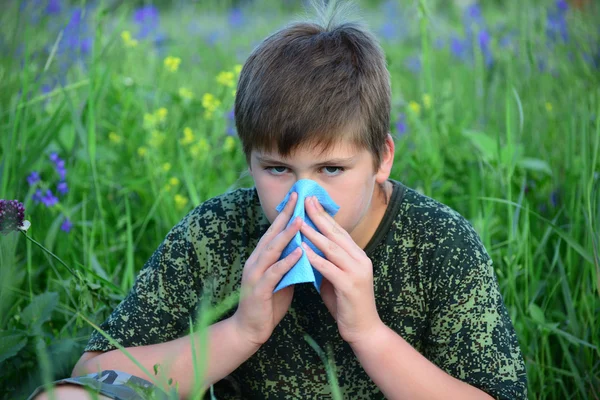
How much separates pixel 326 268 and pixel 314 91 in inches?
15.3

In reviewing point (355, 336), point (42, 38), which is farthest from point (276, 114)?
point (42, 38)

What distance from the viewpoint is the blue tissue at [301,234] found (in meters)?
1.56

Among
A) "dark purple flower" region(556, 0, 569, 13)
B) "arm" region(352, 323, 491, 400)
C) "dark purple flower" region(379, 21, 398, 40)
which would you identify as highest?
"dark purple flower" region(379, 21, 398, 40)

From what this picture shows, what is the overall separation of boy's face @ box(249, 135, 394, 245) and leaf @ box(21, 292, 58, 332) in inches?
26.4

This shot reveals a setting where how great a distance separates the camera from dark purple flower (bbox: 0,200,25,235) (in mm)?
1589

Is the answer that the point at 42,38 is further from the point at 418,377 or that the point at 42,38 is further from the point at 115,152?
the point at 418,377

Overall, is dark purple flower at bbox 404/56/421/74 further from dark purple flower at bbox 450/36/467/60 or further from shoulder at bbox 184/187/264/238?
shoulder at bbox 184/187/264/238

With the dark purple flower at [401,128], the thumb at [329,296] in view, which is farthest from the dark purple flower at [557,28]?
the thumb at [329,296]

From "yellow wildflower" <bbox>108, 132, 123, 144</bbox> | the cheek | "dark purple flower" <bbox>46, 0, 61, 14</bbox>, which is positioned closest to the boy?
the cheek

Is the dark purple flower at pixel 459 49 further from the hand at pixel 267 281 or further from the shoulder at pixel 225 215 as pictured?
the hand at pixel 267 281

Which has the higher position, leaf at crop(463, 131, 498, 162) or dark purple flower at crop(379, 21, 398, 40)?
dark purple flower at crop(379, 21, 398, 40)

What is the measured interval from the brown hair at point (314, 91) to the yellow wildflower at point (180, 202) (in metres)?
1.07

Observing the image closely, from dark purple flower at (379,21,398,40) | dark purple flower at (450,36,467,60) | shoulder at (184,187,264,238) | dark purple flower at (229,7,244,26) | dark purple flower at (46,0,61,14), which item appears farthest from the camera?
dark purple flower at (229,7,244,26)

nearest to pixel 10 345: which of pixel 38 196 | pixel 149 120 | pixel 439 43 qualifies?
pixel 38 196
